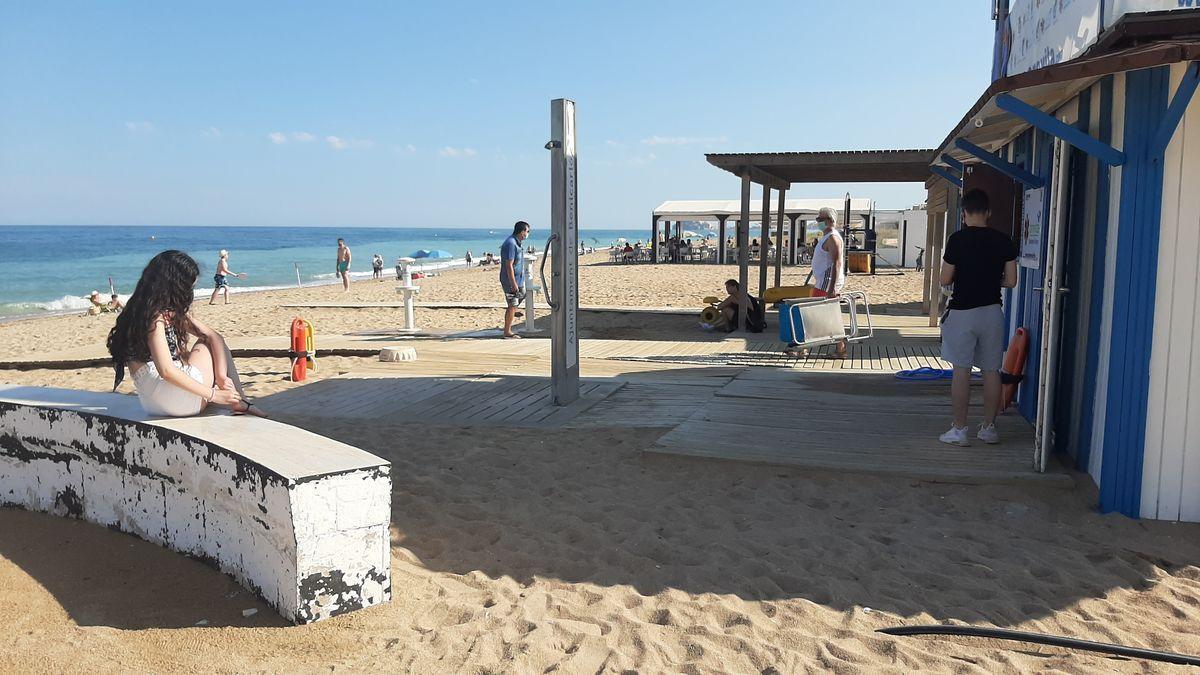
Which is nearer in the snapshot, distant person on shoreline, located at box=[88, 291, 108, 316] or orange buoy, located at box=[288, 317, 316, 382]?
orange buoy, located at box=[288, 317, 316, 382]

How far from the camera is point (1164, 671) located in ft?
8.80

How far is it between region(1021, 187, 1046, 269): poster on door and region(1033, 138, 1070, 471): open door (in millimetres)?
962

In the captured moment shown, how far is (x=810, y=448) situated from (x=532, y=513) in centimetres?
179

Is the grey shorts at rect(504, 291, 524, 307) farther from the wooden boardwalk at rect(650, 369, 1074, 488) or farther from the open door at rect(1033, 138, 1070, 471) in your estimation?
the open door at rect(1033, 138, 1070, 471)

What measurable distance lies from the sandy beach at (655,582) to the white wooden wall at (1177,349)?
18 centimetres

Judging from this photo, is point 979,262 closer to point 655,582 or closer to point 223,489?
point 655,582

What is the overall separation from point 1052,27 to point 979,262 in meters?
2.62

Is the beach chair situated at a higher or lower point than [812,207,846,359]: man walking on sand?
lower

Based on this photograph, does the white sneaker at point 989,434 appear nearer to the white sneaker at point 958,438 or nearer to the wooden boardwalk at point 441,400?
the white sneaker at point 958,438

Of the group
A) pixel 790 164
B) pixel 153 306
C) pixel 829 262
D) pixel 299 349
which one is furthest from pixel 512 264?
pixel 153 306

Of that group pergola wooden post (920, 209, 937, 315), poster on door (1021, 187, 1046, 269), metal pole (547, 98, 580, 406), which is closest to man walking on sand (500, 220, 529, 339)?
metal pole (547, 98, 580, 406)

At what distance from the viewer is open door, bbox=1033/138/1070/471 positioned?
166 inches

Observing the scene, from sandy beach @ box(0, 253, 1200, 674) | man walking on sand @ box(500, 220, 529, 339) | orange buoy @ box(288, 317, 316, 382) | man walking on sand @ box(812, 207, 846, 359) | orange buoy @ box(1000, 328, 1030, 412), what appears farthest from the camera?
man walking on sand @ box(500, 220, 529, 339)

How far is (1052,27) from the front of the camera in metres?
6.22
